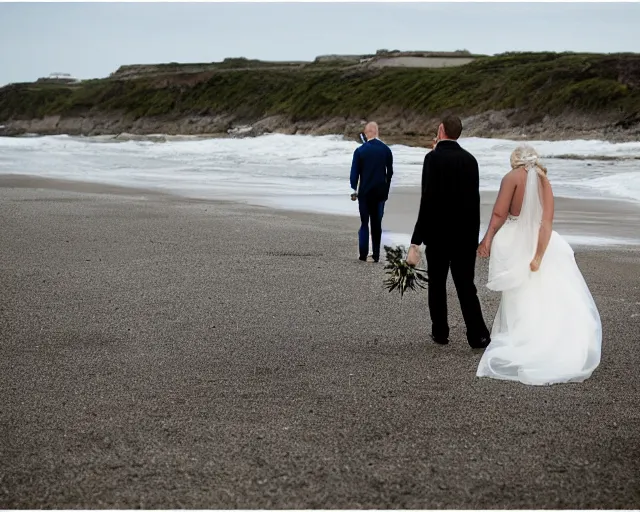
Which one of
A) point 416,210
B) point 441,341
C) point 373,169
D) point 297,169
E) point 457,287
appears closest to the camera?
point 457,287

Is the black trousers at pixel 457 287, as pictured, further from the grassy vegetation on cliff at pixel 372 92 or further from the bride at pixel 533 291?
the grassy vegetation on cliff at pixel 372 92

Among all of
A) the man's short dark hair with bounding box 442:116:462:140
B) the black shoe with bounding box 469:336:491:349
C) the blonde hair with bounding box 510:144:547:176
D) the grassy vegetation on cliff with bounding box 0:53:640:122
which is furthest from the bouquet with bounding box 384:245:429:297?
the grassy vegetation on cliff with bounding box 0:53:640:122

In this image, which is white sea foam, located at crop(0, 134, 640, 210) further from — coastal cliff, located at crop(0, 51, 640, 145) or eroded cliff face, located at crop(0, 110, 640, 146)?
coastal cliff, located at crop(0, 51, 640, 145)

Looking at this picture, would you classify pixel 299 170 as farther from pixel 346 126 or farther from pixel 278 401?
pixel 346 126

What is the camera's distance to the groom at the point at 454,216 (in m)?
6.84

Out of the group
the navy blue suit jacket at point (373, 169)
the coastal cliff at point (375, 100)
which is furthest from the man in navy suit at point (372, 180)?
the coastal cliff at point (375, 100)

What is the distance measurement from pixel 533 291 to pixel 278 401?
2.15 m

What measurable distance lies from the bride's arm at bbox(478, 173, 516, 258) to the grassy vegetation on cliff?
1954 inches

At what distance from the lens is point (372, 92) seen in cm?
7912

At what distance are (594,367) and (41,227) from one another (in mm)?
9708

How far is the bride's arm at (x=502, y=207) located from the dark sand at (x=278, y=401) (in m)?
0.91

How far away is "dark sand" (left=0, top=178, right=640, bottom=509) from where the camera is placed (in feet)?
13.8

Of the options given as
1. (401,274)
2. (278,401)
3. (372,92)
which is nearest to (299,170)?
(401,274)

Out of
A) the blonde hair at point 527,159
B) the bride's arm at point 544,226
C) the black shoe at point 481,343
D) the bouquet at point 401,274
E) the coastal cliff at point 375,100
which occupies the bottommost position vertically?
the black shoe at point 481,343
